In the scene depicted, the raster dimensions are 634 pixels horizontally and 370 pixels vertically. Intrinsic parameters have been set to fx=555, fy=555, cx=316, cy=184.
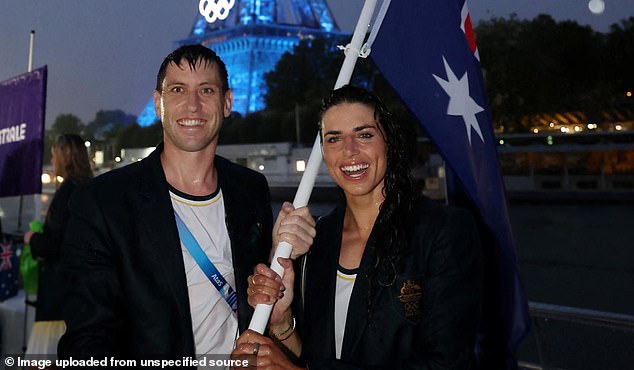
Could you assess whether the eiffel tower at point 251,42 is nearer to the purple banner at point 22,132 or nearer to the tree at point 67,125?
the tree at point 67,125

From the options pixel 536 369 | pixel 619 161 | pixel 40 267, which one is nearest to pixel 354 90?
pixel 536 369

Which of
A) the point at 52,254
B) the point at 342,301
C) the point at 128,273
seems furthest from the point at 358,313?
the point at 52,254

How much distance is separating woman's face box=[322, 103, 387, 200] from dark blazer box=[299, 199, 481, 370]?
0.74 ft

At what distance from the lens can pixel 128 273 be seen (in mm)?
2229

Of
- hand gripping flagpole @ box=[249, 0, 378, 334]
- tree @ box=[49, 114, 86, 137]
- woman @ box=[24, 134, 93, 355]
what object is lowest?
woman @ box=[24, 134, 93, 355]

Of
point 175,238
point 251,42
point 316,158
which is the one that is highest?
point 251,42

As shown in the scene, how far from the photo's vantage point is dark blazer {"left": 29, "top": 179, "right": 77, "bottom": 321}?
14.4 ft

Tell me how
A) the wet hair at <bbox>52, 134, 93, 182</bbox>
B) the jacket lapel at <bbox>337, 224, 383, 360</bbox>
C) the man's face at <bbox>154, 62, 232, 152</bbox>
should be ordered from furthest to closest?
the wet hair at <bbox>52, 134, 93, 182</bbox> → the man's face at <bbox>154, 62, 232, 152</bbox> → the jacket lapel at <bbox>337, 224, 383, 360</bbox>

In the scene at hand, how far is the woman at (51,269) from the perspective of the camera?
439 cm

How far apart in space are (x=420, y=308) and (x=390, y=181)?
21.0 inches

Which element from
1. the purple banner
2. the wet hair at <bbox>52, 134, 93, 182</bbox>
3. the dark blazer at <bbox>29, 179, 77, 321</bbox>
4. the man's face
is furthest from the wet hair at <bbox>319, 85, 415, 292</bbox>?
the purple banner

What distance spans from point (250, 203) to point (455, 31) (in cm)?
135

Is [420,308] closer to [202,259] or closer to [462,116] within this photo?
[202,259]

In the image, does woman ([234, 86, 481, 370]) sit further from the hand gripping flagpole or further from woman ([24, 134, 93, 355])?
woman ([24, 134, 93, 355])
